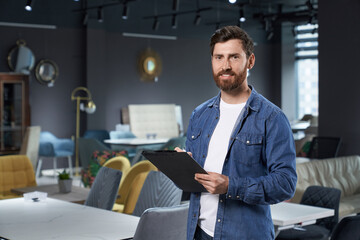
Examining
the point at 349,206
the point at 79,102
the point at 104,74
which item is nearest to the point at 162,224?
the point at 349,206

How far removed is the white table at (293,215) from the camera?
4094mm

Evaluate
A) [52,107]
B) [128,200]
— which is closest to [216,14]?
[52,107]

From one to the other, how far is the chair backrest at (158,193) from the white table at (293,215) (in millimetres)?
758

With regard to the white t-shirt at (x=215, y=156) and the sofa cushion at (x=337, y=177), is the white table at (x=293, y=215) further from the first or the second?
the white t-shirt at (x=215, y=156)

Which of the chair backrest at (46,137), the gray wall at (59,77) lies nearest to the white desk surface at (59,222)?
the chair backrest at (46,137)

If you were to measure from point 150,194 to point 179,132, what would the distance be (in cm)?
914

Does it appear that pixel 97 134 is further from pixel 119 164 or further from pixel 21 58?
pixel 119 164

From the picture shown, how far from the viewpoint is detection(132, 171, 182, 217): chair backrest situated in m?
4.15

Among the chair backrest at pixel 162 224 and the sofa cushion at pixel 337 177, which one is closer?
the chair backrest at pixel 162 224

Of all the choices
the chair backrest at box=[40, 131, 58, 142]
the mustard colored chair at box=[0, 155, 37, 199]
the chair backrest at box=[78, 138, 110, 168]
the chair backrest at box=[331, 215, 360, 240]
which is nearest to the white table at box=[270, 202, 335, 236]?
the chair backrest at box=[331, 215, 360, 240]

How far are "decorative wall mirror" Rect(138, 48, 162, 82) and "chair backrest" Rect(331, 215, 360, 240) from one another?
1005cm

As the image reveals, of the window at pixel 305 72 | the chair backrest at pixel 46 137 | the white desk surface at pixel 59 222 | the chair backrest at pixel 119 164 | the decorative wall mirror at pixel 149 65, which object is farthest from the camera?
the window at pixel 305 72

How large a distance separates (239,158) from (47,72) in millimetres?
9909

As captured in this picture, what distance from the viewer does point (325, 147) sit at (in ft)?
27.9
